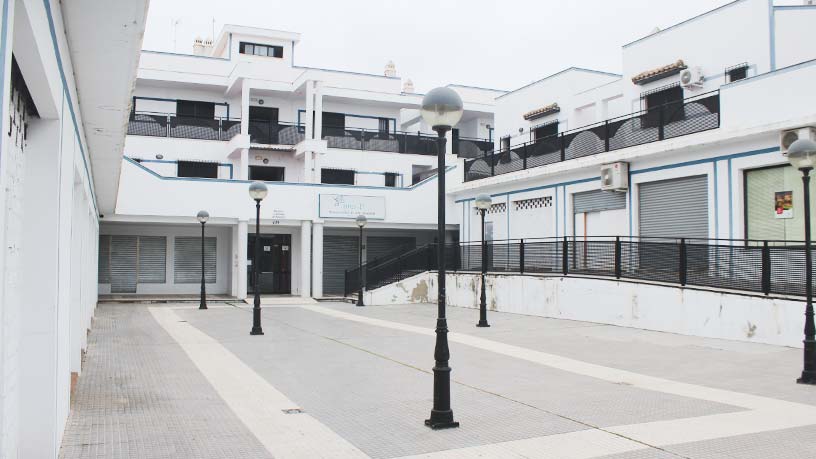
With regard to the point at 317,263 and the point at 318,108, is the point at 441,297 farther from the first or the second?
the point at 318,108

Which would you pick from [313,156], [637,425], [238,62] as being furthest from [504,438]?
[238,62]

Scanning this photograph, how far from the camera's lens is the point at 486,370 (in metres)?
10.4

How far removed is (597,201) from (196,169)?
748 inches

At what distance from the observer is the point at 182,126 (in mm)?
31594

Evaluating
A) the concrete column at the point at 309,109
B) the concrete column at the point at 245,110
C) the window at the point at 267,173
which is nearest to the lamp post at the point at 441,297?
the concrete column at the point at 309,109

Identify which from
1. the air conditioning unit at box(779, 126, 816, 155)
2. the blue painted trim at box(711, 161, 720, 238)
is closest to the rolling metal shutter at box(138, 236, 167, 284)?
the blue painted trim at box(711, 161, 720, 238)

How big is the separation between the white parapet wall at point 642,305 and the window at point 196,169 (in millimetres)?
13943

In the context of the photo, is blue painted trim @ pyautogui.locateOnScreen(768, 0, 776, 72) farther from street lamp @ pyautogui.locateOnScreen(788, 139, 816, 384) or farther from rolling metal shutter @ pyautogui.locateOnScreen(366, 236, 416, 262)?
rolling metal shutter @ pyautogui.locateOnScreen(366, 236, 416, 262)

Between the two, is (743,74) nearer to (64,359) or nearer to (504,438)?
(504,438)

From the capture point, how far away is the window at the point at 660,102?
18328 mm

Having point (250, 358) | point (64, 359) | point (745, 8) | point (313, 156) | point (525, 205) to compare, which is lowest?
point (250, 358)

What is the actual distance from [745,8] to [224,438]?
58.7ft

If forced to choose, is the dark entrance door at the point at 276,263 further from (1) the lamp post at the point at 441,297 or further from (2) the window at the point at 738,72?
(1) the lamp post at the point at 441,297

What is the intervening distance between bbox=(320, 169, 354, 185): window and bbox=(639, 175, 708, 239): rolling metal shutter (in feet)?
56.3
